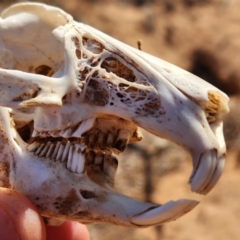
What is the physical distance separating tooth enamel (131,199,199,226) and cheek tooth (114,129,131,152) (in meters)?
0.14

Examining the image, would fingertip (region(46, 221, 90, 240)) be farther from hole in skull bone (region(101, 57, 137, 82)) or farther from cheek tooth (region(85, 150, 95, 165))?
hole in skull bone (region(101, 57, 137, 82))

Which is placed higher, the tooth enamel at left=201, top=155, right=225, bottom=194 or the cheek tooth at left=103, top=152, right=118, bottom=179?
the tooth enamel at left=201, top=155, right=225, bottom=194

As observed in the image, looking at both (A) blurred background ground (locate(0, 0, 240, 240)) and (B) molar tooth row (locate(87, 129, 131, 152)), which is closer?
(B) molar tooth row (locate(87, 129, 131, 152))

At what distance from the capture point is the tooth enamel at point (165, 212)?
749mm

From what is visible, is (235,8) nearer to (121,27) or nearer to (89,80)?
(121,27)

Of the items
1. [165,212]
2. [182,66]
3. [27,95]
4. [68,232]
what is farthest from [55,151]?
[182,66]

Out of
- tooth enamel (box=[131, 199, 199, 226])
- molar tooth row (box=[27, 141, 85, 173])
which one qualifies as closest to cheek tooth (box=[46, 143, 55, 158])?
molar tooth row (box=[27, 141, 85, 173])

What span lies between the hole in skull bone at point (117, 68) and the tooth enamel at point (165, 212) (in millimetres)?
238

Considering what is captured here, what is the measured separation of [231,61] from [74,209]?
2.15 metres

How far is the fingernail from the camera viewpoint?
80 cm

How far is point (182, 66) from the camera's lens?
9.18ft

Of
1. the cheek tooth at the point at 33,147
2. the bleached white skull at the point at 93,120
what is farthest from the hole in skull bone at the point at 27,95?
the cheek tooth at the point at 33,147

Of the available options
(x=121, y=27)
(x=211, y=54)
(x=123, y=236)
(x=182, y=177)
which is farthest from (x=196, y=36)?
(x=123, y=236)

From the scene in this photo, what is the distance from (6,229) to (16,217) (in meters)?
0.03
